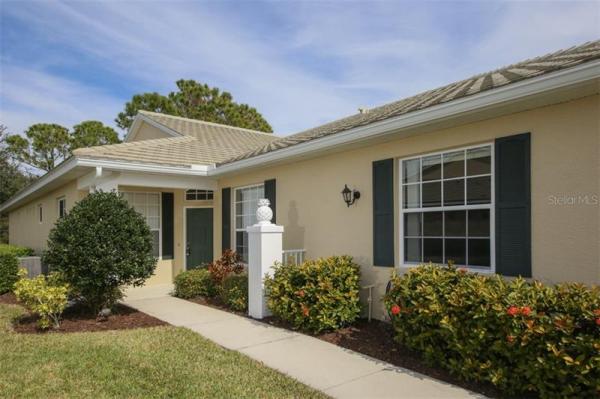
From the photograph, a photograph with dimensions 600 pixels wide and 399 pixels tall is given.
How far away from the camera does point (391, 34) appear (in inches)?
357

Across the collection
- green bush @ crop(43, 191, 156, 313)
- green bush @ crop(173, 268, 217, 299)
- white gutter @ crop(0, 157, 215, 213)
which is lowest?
green bush @ crop(173, 268, 217, 299)

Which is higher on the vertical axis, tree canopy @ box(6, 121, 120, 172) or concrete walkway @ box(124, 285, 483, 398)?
tree canopy @ box(6, 121, 120, 172)

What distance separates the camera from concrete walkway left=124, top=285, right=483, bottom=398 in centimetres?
410

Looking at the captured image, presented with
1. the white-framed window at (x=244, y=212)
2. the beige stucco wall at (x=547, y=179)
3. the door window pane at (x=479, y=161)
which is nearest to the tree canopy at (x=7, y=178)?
the white-framed window at (x=244, y=212)

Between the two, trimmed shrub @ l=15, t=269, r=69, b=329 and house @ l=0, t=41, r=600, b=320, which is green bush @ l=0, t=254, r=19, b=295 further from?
trimmed shrub @ l=15, t=269, r=69, b=329

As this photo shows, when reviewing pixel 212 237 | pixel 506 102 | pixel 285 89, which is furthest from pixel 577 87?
pixel 285 89

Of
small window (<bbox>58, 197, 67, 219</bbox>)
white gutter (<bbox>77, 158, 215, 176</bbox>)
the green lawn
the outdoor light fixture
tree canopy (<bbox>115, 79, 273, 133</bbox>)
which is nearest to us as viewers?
the green lawn

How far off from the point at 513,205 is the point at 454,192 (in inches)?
36.2

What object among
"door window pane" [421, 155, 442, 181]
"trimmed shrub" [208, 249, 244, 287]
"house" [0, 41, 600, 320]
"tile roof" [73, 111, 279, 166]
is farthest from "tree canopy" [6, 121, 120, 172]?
"door window pane" [421, 155, 442, 181]

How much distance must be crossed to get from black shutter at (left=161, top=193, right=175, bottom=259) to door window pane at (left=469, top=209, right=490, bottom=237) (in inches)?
328

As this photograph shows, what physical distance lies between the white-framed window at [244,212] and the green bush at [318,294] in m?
3.29

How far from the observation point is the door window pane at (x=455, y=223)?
18.6 ft

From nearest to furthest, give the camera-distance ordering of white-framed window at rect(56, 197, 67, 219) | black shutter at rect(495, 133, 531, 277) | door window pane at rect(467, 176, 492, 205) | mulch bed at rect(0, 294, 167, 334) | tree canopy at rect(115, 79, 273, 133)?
black shutter at rect(495, 133, 531, 277)
door window pane at rect(467, 176, 492, 205)
mulch bed at rect(0, 294, 167, 334)
white-framed window at rect(56, 197, 67, 219)
tree canopy at rect(115, 79, 273, 133)

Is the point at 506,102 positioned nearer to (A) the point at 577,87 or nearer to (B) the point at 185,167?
(A) the point at 577,87
